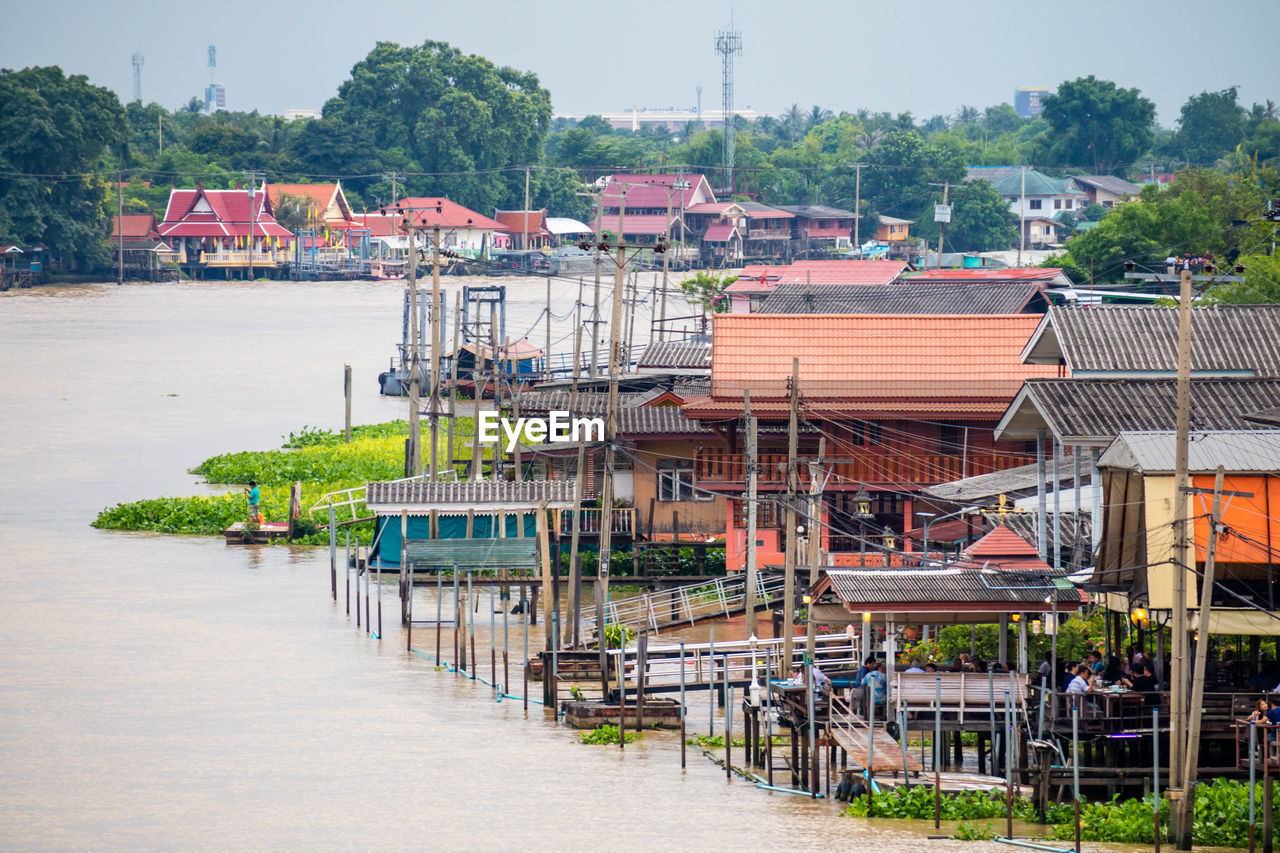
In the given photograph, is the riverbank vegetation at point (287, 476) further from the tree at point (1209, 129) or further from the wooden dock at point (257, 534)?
the tree at point (1209, 129)

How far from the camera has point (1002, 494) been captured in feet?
98.4

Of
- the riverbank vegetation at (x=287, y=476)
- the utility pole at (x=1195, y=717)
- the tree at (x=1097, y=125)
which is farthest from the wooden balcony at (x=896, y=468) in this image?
the tree at (x=1097, y=125)

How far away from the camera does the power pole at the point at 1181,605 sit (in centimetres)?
2008

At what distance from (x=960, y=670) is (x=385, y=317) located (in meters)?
88.1

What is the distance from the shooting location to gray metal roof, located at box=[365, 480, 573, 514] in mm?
35938

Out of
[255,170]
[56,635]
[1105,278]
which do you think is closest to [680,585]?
[56,635]

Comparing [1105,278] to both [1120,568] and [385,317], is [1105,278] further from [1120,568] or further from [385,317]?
[1120,568]

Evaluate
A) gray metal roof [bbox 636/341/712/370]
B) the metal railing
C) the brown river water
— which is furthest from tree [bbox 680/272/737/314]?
the metal railing

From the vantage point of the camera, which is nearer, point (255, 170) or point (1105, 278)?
point (1105, 278)

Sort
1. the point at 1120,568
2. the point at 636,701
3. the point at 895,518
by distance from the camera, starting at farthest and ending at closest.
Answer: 1. the point at 895,518
2. the point at 636,701
3. the point at 1120,568

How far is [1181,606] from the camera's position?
2034cm

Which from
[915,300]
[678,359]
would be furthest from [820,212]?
[678,359]

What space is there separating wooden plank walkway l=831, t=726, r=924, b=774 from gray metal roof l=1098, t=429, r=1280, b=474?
15.7 feet

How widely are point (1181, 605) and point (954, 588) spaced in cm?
401
